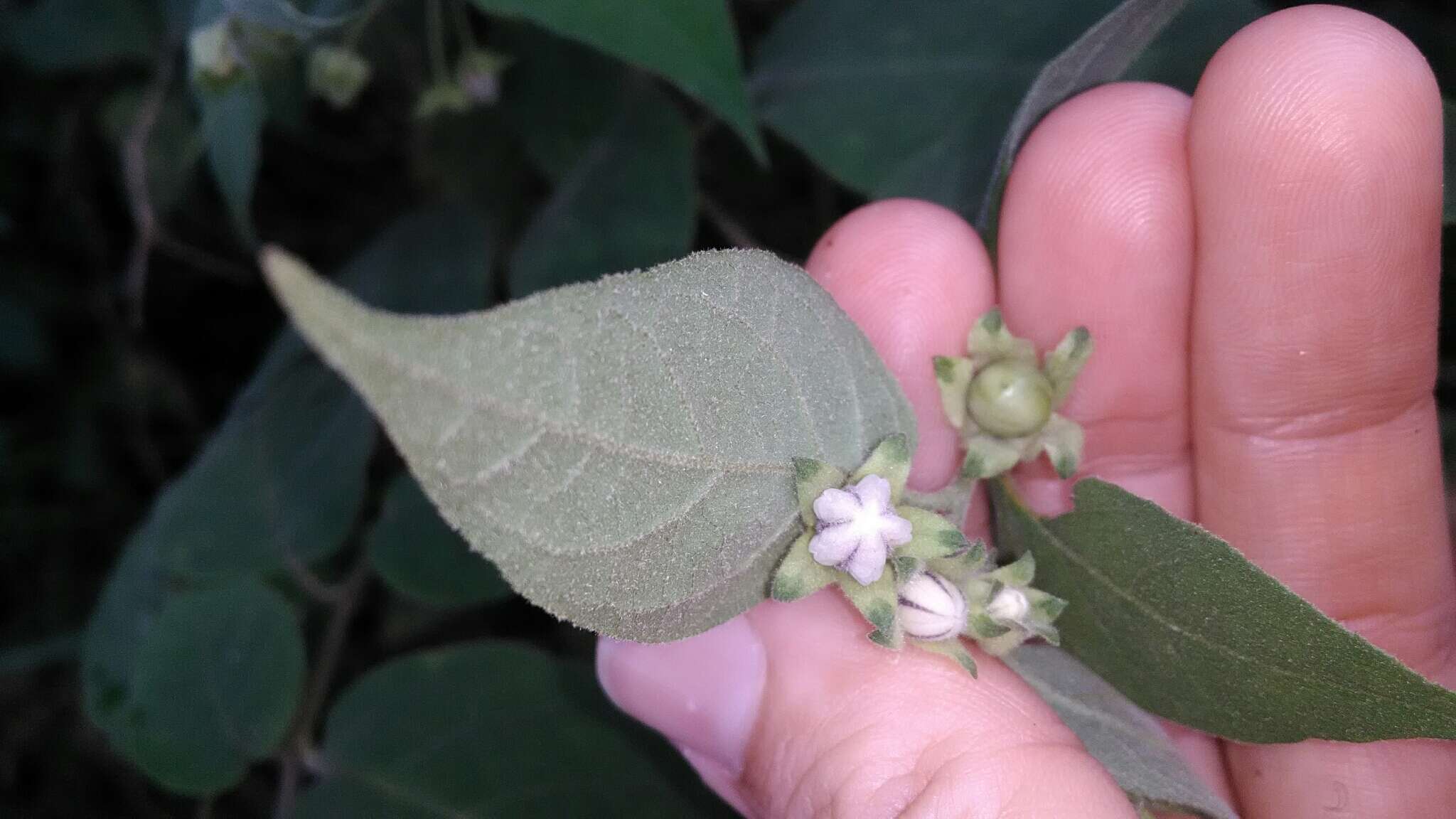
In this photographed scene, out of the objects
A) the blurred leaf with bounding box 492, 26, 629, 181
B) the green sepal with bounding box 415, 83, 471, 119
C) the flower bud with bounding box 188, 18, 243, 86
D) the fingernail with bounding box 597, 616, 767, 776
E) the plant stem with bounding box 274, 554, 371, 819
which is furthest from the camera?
the blurred leaf with bounding box 492, 26, 629, 181

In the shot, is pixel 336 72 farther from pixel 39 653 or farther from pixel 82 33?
pixel 39 653

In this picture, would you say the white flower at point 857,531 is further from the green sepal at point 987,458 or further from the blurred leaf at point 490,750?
the blurred leaf at point 490,750

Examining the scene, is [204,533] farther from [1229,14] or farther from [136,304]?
[1229,14]

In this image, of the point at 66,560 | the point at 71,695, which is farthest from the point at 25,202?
the point at 71,695

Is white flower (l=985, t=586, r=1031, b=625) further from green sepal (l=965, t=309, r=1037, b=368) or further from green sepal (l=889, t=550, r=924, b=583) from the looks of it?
green sepal (l=965, t=309, r=1037, b=368)

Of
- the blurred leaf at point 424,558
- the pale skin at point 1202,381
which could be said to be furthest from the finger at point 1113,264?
the blurred leaf at point 424,558

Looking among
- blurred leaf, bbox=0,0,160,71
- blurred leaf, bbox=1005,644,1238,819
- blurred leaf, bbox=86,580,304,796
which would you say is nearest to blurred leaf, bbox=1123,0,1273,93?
blurred leaf, bbox=1005,644,1238,819

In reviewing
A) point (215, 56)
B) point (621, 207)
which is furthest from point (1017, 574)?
point (215, 56)

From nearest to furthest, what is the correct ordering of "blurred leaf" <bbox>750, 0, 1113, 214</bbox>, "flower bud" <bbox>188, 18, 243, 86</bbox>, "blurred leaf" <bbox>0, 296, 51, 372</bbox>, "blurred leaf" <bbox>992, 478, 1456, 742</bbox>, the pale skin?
"blurred leaf" <bbox>992, 478, 1456, 742</bbox>
the pale skin
"flower bud" <bbox>188, 18, 243, 86</bbox>
"blurred leaf" <bbox>750, 0, 1113, 214</bbox>
"blurred leaf" <bbox>0, 296, 51, 372</bbox>
